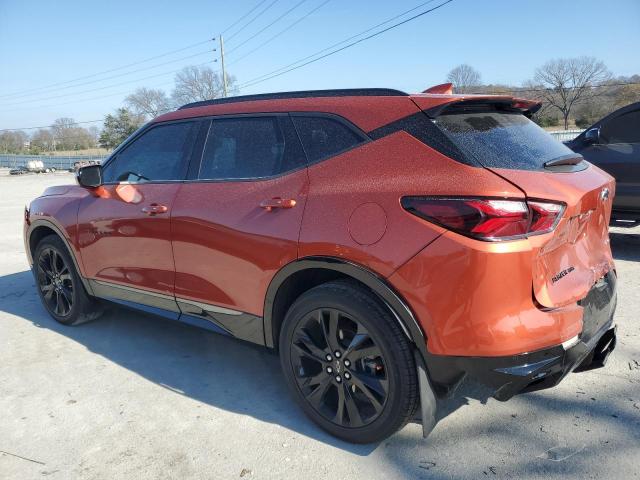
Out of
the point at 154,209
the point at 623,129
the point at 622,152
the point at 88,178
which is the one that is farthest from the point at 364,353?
the point at 623,129

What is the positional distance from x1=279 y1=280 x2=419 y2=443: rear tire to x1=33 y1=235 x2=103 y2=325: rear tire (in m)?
2.38

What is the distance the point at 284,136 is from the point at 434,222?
109 centimetres

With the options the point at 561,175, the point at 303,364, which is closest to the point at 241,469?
the point at 303,364

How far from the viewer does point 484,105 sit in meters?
2.50

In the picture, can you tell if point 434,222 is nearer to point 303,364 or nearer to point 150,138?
point 303,364

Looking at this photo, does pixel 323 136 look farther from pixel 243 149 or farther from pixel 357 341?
pixel 357 341

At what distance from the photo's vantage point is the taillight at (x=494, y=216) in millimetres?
2018

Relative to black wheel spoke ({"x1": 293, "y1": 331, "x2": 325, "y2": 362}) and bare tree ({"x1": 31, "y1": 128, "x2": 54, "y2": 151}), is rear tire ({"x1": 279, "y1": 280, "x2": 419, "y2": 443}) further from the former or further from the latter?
bare tree ({"x1": 31, "y1": 128, "x2": 54, "y2": 151})

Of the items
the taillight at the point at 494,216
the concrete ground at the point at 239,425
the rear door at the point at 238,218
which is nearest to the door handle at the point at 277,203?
the rear door at the point at 238,218

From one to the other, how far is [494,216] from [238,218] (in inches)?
55.6

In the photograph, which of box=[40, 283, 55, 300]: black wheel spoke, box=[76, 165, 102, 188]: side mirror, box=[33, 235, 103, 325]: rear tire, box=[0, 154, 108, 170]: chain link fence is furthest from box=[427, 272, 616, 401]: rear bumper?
box=[0, 154, 108, 170]: chain link fence

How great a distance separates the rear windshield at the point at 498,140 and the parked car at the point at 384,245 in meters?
0.01

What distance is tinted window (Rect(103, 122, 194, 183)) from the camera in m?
3.36

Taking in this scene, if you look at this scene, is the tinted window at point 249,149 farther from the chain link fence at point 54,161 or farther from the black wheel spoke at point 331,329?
the chain link fence at point 54,161
